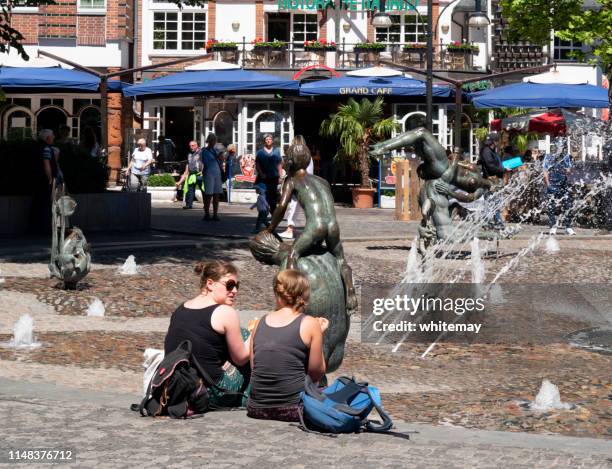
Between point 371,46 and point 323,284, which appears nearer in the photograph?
point 323,284

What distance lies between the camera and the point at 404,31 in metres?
43.4

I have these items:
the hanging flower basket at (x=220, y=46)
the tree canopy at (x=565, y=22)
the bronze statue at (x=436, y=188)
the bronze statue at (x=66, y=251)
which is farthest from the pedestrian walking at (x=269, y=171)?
the hanging flower basket at (x=220, y=46)

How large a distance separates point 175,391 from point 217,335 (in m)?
0.59

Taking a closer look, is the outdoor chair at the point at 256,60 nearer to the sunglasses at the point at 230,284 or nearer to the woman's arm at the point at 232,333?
the sunglasses at the point at 230,284

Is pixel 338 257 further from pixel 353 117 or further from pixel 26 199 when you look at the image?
pixel 353 117

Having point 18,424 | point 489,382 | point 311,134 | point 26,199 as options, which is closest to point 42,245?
point 26,199

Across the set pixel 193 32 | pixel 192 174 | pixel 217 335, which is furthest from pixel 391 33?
pixel 217 335

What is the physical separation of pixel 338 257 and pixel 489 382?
166 centimetres

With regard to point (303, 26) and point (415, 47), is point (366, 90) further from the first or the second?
point (303, 26)

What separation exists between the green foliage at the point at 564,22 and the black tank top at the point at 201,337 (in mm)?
20735

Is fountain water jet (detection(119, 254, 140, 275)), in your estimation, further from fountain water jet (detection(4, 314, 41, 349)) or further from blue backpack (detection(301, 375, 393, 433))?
blue backpack (detection(301, 375, 393, 433))

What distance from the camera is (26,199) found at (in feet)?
71.9

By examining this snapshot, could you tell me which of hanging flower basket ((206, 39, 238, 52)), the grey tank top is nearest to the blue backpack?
the grey tank top

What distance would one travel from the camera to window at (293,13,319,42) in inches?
1727
